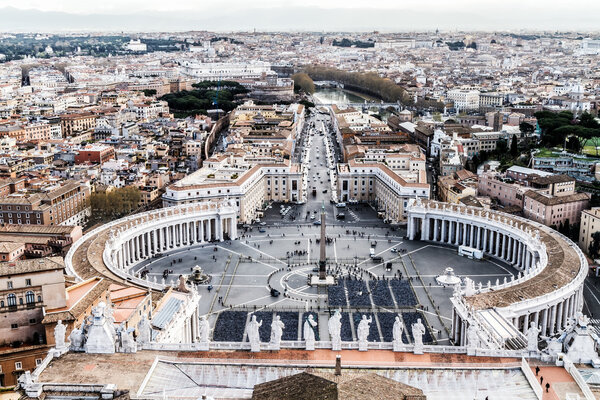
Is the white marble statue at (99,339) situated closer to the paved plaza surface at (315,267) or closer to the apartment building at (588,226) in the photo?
the paved plaza surface at (315,267)

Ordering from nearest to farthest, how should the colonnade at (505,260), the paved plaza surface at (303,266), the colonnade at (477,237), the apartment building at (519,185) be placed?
the colonnade at (505,260) → the paved plaza surface at (303,266) → the colonnade at (477,237) → the apartment building at (519,185)

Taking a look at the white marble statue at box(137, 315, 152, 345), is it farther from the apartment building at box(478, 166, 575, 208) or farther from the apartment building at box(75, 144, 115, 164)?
the apartment building at box(75, 144, 115, 164)

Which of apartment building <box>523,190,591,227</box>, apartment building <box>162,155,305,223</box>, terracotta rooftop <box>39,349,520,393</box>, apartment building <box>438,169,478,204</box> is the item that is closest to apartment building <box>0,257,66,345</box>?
terracotta rooftop <box>39,349,520,393</box>

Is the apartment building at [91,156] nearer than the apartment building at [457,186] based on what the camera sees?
No

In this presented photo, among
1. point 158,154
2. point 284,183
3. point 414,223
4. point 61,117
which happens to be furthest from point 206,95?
point 414,223

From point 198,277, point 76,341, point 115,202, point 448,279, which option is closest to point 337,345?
point 76,341

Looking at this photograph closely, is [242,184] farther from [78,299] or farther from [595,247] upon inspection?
[78,299]

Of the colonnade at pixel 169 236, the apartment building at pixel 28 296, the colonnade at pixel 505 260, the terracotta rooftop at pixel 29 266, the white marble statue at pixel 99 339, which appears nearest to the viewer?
→ the white marble statue at pixel 99 339

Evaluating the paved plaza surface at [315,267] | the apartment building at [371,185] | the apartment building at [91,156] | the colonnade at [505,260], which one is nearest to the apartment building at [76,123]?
the apartment building at [91,156]
